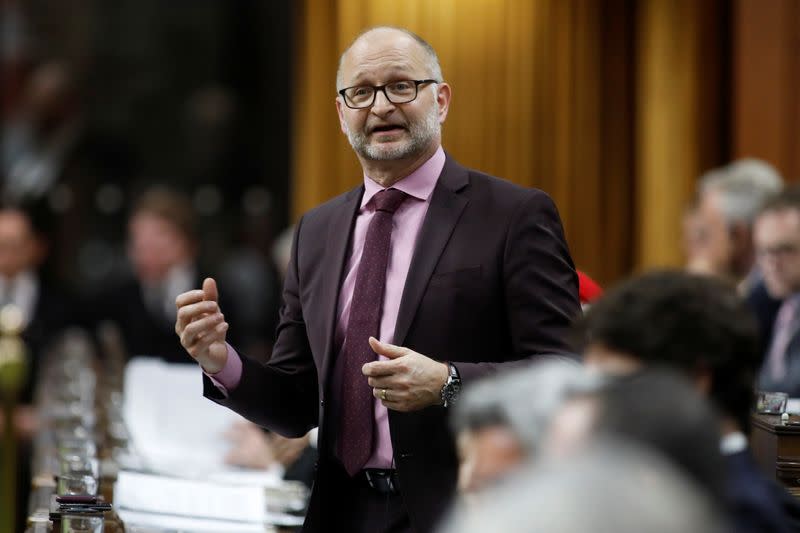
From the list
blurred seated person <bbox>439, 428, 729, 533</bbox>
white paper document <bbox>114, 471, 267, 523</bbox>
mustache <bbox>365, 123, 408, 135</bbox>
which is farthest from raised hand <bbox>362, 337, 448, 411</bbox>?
blurred seated person <bbox>439, 428, 729, 533</bbox>

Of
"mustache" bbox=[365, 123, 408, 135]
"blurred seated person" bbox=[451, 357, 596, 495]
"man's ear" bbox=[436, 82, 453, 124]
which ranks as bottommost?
"blurred seated person" bbox=[451, 357, 596, 495]

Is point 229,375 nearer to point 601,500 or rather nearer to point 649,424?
point 649,424

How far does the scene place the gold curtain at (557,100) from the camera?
24.3 ft

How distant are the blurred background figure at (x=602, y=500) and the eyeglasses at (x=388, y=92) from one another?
1.76 meters

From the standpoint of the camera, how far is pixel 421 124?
2.85 meters

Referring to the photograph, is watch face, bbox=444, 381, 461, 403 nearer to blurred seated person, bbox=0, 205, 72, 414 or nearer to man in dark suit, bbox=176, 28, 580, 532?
man in dark suit, bbox=176, 28, 580, 532

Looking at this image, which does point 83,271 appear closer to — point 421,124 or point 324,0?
point 324,0

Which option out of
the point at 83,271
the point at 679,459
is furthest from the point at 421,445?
the point at 83,271

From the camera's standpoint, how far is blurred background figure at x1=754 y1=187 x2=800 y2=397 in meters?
4.80

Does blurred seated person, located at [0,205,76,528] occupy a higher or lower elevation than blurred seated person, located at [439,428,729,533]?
lower

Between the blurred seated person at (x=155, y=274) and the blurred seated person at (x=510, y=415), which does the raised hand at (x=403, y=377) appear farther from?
the blurred seated person at (x=155, y=274)

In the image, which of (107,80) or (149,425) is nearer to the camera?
(149,425)

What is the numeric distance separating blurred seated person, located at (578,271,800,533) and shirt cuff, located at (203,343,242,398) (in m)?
1.20

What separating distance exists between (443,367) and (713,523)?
1.36 meters
